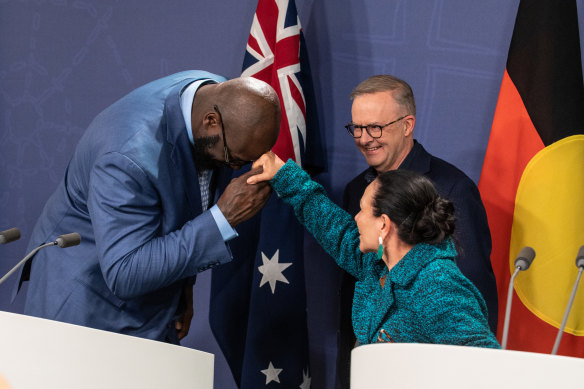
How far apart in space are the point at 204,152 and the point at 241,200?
168 mm

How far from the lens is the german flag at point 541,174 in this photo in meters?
2.52

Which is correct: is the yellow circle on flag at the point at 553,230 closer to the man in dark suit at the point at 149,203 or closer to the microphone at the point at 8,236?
the man in dark suit at the point at 149,203

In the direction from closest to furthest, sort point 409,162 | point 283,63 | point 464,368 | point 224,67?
point 464,368
point 409,162
point 283,63
point 224,67

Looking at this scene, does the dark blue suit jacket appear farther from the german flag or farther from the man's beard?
the man's beard

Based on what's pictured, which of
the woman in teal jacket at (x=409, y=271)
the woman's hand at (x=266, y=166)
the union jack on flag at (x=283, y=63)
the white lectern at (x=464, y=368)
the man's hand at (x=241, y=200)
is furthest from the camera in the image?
the union jack on flag at (x=283, y=63)

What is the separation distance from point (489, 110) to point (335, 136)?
66cm

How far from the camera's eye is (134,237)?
1.83 m

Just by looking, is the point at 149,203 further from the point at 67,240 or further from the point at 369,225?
Result: the point at 369,225

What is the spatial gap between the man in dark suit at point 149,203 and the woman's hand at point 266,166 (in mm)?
44

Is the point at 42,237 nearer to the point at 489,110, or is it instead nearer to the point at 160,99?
the point at 160,99

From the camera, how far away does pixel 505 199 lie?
8.81 feet

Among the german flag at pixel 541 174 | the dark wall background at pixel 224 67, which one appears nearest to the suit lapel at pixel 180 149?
the dark wall background at pixel 224 67

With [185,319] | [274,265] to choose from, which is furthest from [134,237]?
[274,265]

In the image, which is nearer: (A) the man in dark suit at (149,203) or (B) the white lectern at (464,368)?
(B) the white lectern at (464,368)
